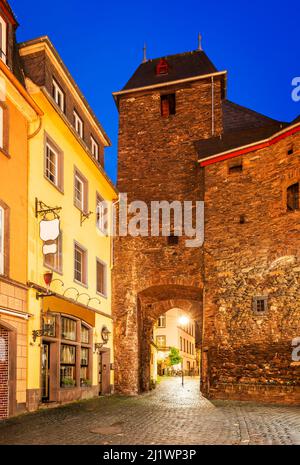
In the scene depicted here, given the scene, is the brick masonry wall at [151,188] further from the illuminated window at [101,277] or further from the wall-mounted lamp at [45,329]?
the wall-mounted lamp at [45,329]

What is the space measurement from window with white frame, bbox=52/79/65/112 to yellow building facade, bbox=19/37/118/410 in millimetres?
31

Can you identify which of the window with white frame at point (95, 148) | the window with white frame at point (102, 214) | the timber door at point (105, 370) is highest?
the window with white frame at point (95, 148)

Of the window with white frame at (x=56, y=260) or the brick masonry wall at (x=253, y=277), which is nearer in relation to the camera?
the window with white frame at (x=56, y=260)

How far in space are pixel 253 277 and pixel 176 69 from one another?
1160 centimetres

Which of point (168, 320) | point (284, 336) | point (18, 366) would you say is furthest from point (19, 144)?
point (168, 320)

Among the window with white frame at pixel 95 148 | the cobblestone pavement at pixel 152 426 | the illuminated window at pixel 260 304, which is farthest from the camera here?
the window with white frame at pixel 95 148

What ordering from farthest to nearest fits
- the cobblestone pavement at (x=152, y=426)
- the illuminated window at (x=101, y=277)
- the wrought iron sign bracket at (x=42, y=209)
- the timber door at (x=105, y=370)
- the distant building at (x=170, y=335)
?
A: the distant building at (x=170, y=335) → the illuminated window at (x=101, y=277) → the timber door at (x=105, y=370) → the wrought iron sign bracket at (x=42, y=209) → the cobblestone pavement at (x=152, y=426)

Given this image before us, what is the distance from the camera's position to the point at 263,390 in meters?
16.6

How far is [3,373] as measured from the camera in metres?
11.5

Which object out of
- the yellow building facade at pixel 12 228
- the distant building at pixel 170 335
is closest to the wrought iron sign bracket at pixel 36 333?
the yellow building facade at pixel 12 228

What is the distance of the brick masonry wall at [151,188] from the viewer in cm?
2073

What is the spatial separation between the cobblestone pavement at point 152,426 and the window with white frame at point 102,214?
781 centimetres

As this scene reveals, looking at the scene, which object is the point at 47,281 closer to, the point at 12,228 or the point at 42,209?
the point at 12,228

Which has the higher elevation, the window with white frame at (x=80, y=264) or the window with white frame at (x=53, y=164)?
the window with white frame at (x=53, y=164)
